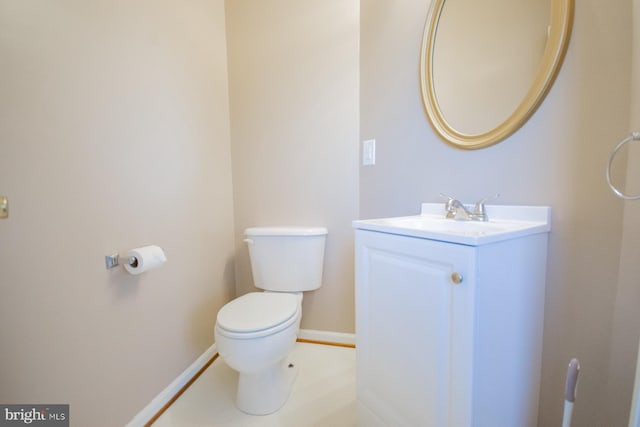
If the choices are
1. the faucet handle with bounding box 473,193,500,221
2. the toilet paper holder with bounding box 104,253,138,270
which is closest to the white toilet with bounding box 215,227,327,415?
the toilet paper holder with bounding box 104,253,138,270

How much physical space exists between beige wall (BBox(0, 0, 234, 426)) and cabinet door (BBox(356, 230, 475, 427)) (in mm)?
941

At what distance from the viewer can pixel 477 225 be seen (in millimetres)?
874

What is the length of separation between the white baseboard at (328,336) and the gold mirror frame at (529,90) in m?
1.33

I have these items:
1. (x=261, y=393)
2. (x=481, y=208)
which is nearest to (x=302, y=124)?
(x=481, y=208)

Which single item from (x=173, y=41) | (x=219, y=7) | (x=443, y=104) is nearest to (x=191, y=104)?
(x=173, y=41)

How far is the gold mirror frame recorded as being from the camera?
2.49 feet

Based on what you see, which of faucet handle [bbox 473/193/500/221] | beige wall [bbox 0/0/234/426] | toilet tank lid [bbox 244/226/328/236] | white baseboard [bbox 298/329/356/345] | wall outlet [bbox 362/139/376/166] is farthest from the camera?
white baseboard [bbox 298/329/356/345]

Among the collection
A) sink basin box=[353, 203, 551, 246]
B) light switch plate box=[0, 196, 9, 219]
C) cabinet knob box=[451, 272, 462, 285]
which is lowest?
cabinet knob box=[451, 272, 462, 285]

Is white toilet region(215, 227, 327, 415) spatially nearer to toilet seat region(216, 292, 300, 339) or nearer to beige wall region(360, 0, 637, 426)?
toilet seat region(216, 292, 300, 339)

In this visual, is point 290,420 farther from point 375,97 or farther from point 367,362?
point 375,97

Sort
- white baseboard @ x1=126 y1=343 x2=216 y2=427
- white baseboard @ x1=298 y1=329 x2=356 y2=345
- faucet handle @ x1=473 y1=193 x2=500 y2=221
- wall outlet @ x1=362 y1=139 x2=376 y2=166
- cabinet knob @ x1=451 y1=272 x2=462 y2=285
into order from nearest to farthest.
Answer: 1. cabinet knob @ x1=451 y1=272 x2=462 y2=285
2. faucet handle @ x1=473 y1=193 x2=500 y2=221
3. white baseboard @ x1=126 y1=343 x2=216 y2=427
4. wall outlet @ x1=362 y1=139 x2=376 y2=166
5. white baseboard @ x1=298 y1=329 x2=356 y2=345

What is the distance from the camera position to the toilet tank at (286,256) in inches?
58.7

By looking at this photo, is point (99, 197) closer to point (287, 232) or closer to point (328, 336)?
point (287, 232)

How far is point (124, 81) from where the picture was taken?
1.01 metres
